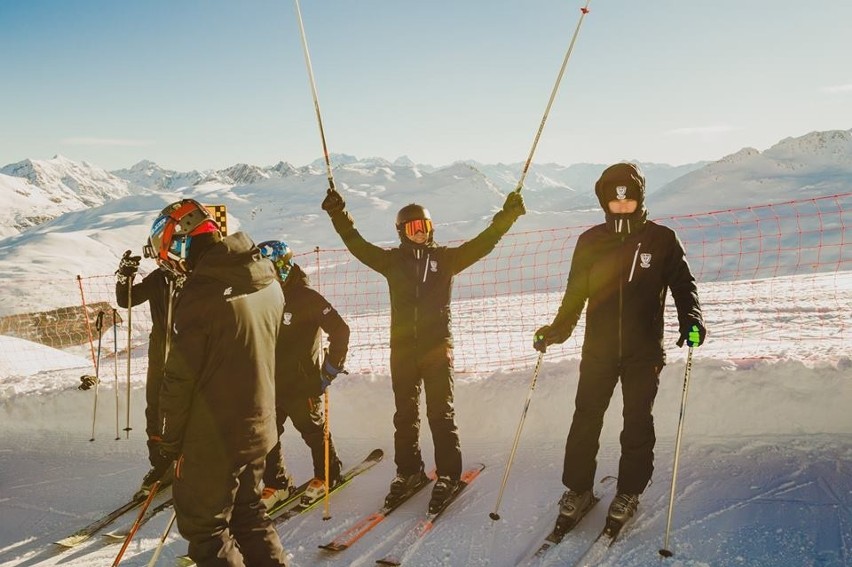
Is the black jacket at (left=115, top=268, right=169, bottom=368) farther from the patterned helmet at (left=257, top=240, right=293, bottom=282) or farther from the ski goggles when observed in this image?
the ski goggles

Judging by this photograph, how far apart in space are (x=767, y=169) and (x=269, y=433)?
71797mm

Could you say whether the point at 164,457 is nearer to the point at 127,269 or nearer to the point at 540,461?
the point at 127,269

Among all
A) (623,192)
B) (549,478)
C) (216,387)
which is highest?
(623,192)

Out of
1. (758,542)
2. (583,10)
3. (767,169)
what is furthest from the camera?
(767,169)

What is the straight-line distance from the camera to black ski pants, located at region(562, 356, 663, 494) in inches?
133

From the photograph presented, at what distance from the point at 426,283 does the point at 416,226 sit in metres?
0.44

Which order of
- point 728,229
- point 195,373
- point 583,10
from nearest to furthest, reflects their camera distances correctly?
point 195,373 → point 583,10 → point 728,229

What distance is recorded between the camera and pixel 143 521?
4230 millimetres

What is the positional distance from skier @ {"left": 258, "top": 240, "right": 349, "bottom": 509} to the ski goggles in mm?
857

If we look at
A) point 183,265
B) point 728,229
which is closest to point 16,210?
point 728,229

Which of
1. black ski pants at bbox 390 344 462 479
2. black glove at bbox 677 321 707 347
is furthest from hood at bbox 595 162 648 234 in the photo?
black ski pants at bbox 390 344 462 479

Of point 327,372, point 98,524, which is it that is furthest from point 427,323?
point 98,524

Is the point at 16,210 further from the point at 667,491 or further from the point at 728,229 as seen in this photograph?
the point at 667,491

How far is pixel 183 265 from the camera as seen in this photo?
2.68 metres
